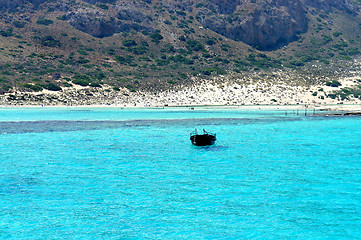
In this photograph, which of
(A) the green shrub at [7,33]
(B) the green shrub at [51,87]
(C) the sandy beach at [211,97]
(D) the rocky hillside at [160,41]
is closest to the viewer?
(C) the sandy beach at [211,97]

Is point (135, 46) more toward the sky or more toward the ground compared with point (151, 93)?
more toward the sky

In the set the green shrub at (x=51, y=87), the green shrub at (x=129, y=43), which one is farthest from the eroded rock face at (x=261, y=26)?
the green shrub at (x=51, y=87)

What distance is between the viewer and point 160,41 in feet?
528

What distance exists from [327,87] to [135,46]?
6842 centimetres

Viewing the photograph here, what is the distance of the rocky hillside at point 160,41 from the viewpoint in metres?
131

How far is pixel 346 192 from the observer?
21.5 metres

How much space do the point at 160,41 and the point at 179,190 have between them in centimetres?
14310

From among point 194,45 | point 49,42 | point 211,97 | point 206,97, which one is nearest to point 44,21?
point 49,42

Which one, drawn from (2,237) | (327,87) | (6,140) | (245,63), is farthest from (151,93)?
(2,237)

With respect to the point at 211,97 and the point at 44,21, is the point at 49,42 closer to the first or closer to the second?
the point at 44,21

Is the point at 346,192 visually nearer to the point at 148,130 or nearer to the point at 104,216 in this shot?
the point at 104,216

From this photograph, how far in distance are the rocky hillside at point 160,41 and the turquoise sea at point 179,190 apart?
284 ft

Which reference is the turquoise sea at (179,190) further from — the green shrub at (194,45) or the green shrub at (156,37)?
the green shrub at (156,37)

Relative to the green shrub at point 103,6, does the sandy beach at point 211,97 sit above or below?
below
